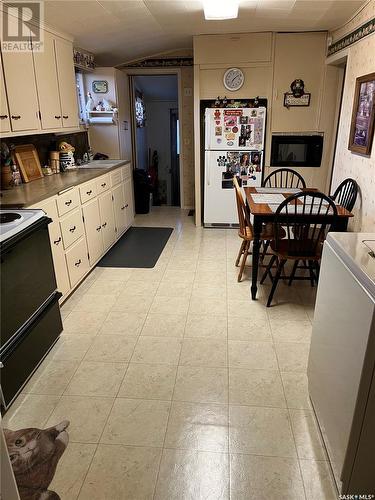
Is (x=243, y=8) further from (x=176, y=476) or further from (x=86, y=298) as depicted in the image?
(x=176, y=476)

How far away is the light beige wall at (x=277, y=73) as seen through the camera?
14.4ft

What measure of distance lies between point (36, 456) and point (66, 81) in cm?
333

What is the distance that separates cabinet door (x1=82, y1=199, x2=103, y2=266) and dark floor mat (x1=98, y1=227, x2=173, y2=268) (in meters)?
0.19

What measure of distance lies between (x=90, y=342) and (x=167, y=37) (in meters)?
3.80

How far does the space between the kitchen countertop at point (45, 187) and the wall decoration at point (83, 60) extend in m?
1.29

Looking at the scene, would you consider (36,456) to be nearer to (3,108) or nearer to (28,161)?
(3,108)

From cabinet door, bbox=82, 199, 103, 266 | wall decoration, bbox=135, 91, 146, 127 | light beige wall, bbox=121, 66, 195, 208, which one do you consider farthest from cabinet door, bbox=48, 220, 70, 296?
wall decoration, bbox=135, 91, 146, 127

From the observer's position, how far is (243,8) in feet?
11.2

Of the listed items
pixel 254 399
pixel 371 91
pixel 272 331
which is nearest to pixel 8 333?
pixel 254 399

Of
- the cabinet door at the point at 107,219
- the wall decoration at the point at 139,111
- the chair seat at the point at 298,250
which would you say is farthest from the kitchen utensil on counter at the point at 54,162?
the wall decoration at the point at 139,111

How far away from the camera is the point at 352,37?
11.6 feet

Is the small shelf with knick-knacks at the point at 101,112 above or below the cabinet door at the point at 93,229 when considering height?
above

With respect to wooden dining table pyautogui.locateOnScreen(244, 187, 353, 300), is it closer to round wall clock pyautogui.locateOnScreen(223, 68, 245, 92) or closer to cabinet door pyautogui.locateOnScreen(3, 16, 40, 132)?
cabinet door pyautogui.locateOnScreen(3, 16, 40, 132)

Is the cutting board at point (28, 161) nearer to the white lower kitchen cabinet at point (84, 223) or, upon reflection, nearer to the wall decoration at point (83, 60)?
the white lower kitchen cabinet at point (84, 223)
